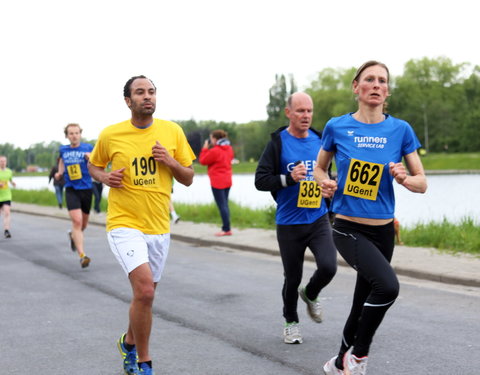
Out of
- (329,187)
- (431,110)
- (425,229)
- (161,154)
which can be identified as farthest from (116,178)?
(431,110)

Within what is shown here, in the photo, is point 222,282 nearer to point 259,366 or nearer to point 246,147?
point 259,366

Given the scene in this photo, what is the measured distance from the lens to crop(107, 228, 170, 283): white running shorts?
4215 millimetres

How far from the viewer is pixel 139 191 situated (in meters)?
4.37

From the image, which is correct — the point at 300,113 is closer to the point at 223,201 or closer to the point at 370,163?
the point at 370,163

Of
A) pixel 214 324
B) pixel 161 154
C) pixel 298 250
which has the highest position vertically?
pixel 161 154

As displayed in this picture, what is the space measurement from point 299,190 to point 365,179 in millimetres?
1259

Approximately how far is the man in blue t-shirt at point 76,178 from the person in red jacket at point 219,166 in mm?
3739

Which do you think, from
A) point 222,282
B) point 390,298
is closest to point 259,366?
point 390,298

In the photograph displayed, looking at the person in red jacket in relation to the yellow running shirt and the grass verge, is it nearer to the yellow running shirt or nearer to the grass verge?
the grass verge

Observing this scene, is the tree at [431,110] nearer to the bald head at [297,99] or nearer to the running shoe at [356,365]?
the bald head at [297,99]

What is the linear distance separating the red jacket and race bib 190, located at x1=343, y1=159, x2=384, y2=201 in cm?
941

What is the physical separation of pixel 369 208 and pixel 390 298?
1.78ft

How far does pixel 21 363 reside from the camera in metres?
4.91

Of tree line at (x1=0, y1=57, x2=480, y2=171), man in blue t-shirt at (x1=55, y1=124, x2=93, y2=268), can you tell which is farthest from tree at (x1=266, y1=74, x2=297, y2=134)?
man in blue t-shirt at (x1=55, y1=124, x2=93, y2=268)
